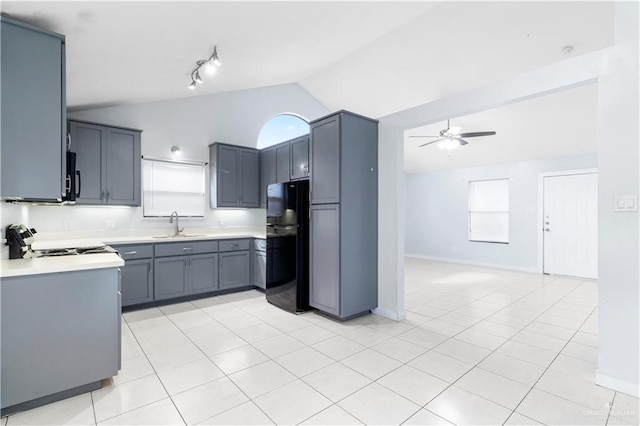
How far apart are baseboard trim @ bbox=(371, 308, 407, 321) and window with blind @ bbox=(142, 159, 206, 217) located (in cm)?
313

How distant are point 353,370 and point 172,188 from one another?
3.78 meters

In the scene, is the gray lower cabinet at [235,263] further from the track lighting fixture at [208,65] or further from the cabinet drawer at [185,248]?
the track lighting fixture at [208,65]

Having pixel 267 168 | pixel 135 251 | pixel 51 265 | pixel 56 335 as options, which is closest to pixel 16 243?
pixel 51 265

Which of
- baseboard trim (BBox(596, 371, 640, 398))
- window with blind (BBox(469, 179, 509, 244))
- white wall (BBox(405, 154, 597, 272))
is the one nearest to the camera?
baseboard trim (BBox(596, 371, 640, 398))

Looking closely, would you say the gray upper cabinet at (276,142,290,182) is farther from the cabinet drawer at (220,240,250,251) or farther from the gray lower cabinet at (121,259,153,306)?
the gray lower cabinet at (121,259,153,306)

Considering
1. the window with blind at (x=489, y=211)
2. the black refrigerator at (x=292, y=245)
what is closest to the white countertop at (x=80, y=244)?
the black refrigerator at (x=292, y=245)

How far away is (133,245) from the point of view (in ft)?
12.2

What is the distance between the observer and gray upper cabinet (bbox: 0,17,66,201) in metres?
1.86

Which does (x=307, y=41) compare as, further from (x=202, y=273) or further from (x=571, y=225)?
(x=571, y=225)

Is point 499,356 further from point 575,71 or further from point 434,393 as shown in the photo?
point 575,71

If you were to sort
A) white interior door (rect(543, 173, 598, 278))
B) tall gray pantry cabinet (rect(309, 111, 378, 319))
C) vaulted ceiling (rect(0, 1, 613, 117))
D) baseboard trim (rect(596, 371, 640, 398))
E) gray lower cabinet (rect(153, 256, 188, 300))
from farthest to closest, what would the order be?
white interior door (rect(543, 173, 598, 278)), gray lower cabinet (rect(153, 256, 188, 300)), tall gray pantry cabinet (rect(309, 111, 378, 319)), vaulted ceiling (rect(0, 1, 613, 117)), baseboard trim (rect(596, 371, 640, 398))

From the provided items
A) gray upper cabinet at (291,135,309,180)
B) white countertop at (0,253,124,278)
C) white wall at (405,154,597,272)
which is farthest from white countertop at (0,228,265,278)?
white wall at (405,154,597,272)

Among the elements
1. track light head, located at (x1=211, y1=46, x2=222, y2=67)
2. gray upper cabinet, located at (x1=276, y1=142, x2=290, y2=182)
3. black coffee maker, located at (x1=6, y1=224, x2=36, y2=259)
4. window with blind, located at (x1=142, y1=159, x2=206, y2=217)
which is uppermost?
track light head, located at (x1=211, y1=46, x2=222, y2=67)

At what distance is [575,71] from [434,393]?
2553 millimetres
